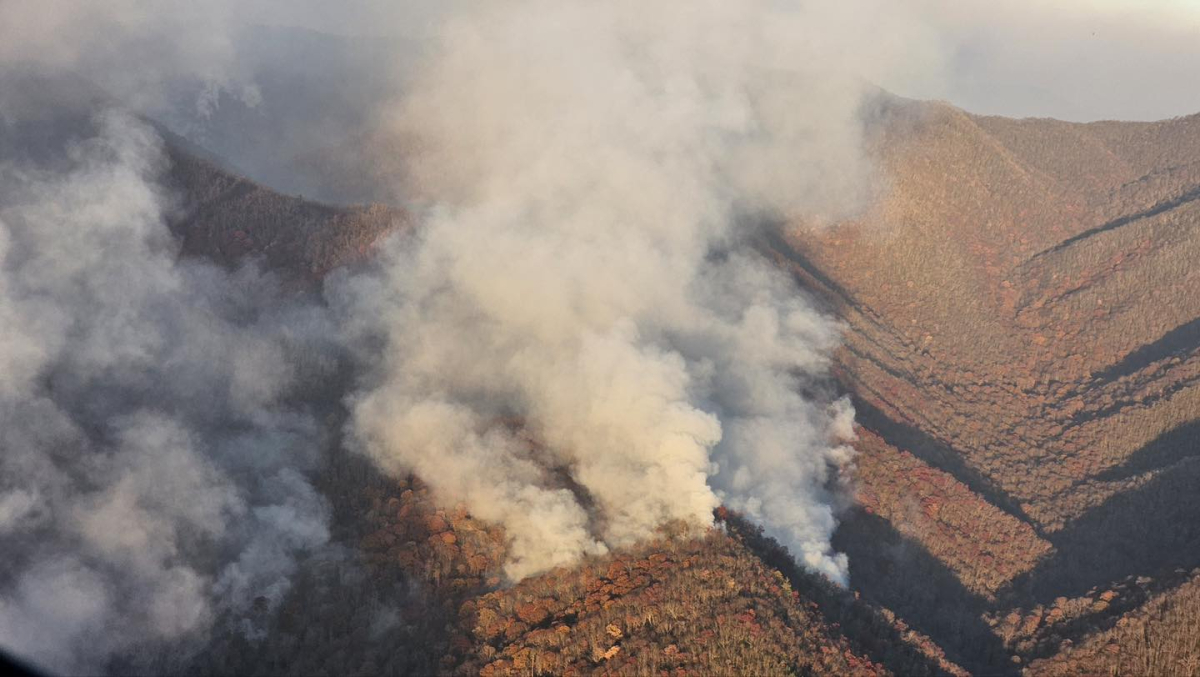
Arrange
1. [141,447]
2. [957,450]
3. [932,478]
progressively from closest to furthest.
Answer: [141,447]
[932,478]
[957,450]

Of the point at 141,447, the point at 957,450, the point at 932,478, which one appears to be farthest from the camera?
the point at 957,450

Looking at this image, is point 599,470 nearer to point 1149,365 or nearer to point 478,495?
point 478,495

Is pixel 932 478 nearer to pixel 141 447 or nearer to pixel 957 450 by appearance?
pixel 957 450

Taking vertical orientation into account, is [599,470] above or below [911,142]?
below

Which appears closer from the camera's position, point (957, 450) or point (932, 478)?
point (932, 478)

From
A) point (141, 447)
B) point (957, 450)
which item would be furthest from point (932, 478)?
point (141, 447)

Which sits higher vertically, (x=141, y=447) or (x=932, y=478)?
(x=932, y=478)

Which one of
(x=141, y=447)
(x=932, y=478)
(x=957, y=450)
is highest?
(x=957, y=450)

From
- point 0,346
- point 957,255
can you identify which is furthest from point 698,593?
point 957,255
